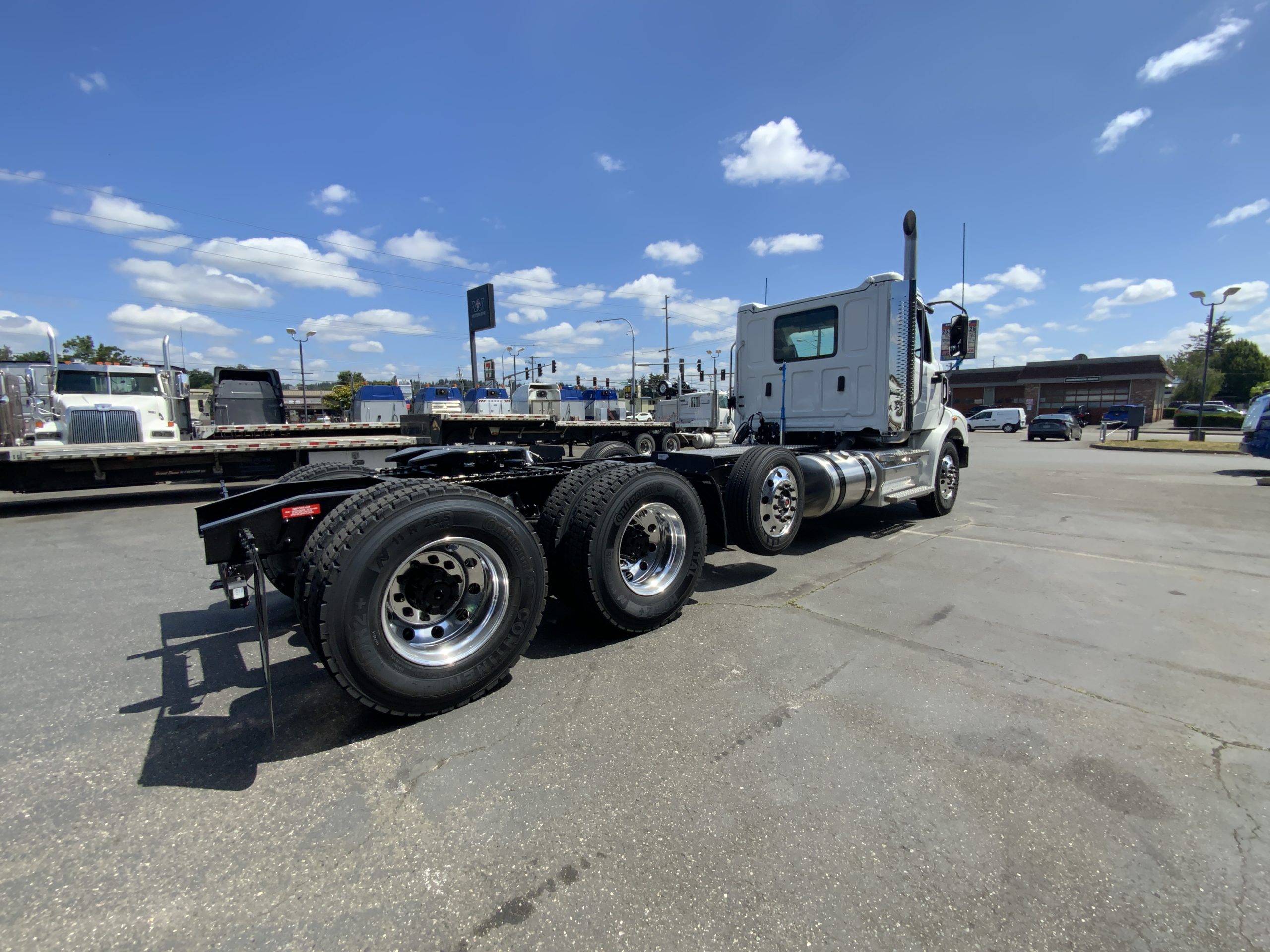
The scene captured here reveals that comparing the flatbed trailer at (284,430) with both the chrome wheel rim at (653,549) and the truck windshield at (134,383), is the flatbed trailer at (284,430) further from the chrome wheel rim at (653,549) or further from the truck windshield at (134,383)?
the chrome wheel rim at (653,549)

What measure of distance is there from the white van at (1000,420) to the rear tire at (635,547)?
150 feet

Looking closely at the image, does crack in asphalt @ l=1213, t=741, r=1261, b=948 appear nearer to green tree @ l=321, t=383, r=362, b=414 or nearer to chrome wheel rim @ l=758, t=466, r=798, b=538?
chrome wheel rim @ l=758, t=466, r=798, b=538

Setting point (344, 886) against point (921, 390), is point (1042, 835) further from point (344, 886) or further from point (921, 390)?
point (921, 390)

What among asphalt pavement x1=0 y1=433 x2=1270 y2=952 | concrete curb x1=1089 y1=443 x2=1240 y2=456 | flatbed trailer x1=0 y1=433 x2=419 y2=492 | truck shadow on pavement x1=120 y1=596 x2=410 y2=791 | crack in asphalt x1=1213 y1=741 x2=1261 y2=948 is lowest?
concrete curb x1=1089 y1=443 x2=1240 y2=456

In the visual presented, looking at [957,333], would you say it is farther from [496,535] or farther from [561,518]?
[496,535]

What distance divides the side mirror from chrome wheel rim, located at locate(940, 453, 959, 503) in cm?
168

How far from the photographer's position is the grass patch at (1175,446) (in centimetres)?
2044

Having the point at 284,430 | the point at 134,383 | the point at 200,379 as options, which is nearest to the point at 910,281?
the point at 284,430

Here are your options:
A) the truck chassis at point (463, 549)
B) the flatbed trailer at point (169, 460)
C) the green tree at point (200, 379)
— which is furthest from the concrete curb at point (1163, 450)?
the green tree at point (200, 379)

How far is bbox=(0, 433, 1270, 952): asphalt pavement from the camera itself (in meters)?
1.80

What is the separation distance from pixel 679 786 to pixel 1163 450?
26.6 m

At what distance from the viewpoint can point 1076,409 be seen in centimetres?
5572

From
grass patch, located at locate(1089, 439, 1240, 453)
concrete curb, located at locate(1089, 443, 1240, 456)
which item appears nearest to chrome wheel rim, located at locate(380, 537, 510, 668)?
concrete curb, located at locate(1089, 443, 1240, 456)

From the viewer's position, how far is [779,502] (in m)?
5.36
